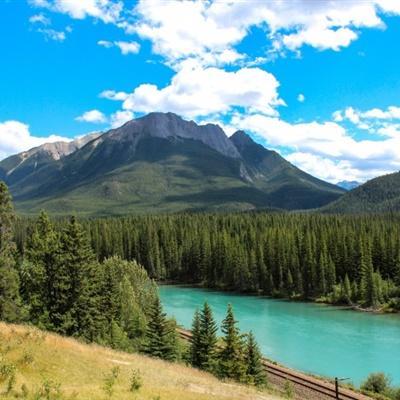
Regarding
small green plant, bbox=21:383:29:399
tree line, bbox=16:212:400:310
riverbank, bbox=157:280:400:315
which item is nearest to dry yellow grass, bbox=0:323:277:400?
small green plant, bbox=21:383:29:399

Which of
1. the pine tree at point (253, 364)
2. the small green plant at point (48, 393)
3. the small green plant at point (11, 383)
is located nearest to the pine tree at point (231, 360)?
the pine tree at point (253, 364)

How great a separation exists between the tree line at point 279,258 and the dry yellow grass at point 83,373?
79707 millimetres

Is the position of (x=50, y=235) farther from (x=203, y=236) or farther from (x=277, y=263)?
(x=203, y=236)

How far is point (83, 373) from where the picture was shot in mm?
23359

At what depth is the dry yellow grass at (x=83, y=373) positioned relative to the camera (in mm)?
20125

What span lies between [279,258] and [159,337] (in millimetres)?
82022

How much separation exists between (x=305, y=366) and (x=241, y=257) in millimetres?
72022

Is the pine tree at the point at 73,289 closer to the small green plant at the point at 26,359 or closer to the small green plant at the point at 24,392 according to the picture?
the small green plant at the point at 26,359

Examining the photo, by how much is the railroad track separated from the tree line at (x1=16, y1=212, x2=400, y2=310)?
4994 centimetres

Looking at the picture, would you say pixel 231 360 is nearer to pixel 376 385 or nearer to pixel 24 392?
pixel 376 385

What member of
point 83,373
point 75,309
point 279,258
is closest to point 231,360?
point 75,309

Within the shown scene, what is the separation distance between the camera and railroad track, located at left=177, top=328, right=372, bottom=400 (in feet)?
150

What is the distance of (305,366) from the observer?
2344 inches

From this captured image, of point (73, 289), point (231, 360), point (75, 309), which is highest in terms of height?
point (73, 289)
